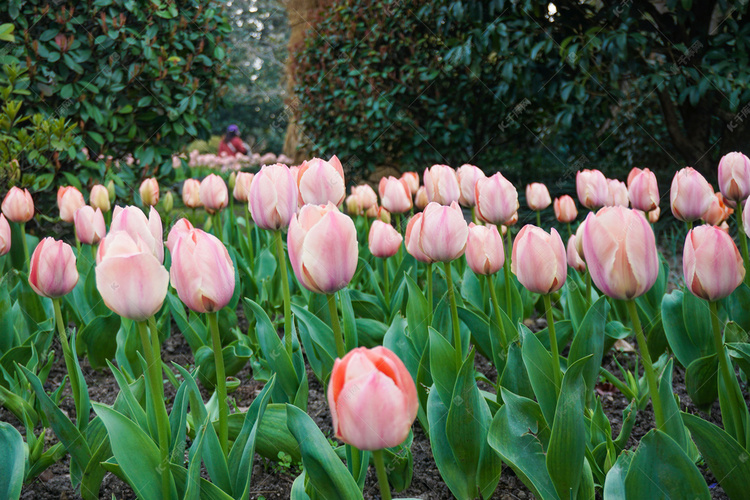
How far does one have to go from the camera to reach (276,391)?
58.8 inches

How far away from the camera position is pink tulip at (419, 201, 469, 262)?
4.30 ft

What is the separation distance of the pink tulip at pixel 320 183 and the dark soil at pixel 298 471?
2.18 ft

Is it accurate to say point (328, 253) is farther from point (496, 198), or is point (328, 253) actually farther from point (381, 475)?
point (496, 198)

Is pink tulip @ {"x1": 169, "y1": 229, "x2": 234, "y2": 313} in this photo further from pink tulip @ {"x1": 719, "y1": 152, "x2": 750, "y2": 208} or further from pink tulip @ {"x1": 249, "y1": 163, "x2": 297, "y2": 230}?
pink tulip @ {"x1": 719, "y1": 152, "x2": 750, "y2": 208}

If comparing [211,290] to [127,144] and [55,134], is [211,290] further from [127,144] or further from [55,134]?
[127,144]

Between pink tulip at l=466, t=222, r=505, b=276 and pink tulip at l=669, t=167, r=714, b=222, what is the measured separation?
0.56 metres

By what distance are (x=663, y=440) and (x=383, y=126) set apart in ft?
17.7

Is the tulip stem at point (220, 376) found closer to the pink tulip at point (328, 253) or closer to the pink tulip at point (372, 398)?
the pink tulip at point (328, 253)

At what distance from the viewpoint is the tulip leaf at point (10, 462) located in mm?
1125

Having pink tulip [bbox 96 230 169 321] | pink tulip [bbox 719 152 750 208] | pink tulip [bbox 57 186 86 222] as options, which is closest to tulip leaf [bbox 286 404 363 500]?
pink tulip [bbox 96 230 169 321]

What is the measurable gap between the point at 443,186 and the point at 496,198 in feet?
0.94

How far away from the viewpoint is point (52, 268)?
1.35m

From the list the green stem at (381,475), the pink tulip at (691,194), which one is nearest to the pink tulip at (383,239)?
the pink tulip at (691,194)

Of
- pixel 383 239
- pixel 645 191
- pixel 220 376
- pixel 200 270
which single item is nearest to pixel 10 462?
pixel 220 376
